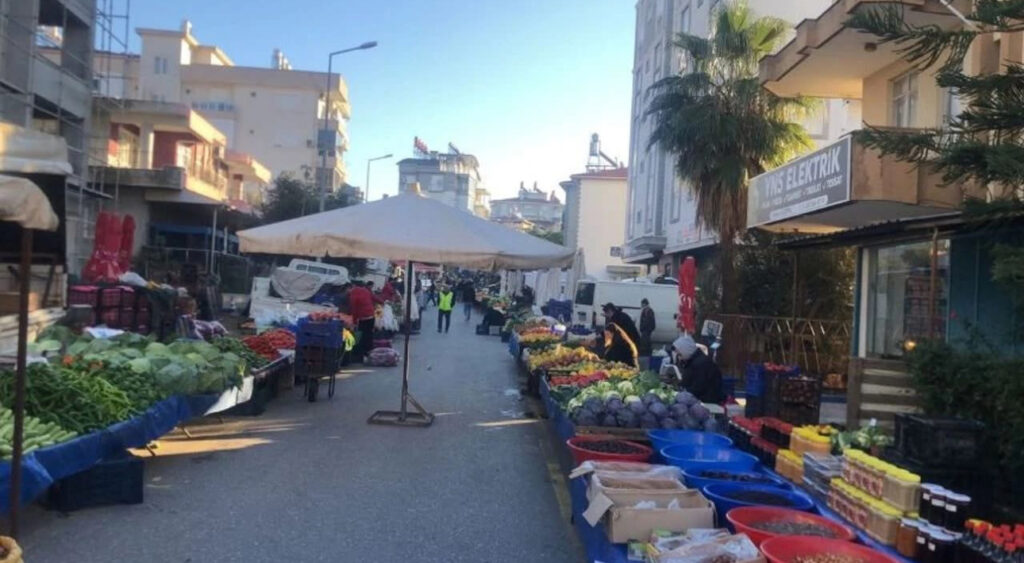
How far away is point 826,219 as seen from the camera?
1270cm

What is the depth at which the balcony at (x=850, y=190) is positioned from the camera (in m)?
10.2

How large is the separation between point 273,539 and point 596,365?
6.42 metres

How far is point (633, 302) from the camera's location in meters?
24.9

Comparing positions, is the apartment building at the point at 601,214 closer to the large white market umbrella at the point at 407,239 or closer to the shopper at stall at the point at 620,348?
the shopper at stall at the point at 620,348

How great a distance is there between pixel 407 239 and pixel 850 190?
18.0ft

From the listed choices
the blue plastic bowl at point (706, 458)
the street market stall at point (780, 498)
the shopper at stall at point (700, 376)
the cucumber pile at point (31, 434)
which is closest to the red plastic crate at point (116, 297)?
the cucumber pile at point (31, 434)

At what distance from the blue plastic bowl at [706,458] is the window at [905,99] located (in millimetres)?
8688

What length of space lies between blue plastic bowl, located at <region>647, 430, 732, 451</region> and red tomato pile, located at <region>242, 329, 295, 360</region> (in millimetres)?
7034

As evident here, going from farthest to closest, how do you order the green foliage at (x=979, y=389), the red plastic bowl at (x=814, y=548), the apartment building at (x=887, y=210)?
the apartment building at (x=887, y=210) → the green foliage at (x=979, y=389) → the red plastic bowl at (x=814, y=548)

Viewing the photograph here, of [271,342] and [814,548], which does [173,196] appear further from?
[814,548]

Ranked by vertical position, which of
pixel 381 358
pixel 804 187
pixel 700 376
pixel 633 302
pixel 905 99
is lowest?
pixel 381 358

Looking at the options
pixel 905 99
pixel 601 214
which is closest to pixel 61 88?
pixel 905 99

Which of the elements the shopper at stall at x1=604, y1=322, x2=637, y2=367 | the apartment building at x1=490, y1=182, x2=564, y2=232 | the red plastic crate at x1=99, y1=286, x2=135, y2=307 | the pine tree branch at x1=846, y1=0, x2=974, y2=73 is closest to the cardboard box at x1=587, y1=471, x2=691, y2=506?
the pine tree branch at x1=846, y1=0, x2=974, y2=73

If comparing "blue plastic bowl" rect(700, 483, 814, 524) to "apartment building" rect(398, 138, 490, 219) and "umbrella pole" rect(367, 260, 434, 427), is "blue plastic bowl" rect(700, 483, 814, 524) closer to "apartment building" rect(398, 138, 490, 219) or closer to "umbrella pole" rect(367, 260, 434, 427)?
"umbrella pole" rect(367, 260, 434, 427)
